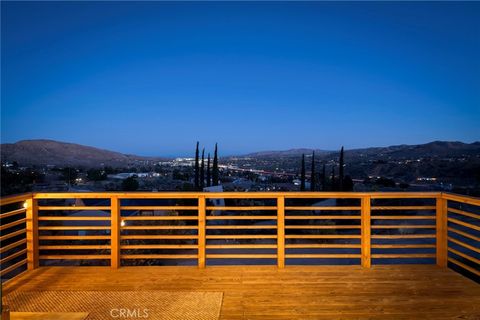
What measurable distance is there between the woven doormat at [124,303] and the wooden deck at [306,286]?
0.44 feet

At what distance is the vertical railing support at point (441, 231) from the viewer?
3.99 metres

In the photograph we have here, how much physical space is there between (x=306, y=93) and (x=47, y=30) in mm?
13365

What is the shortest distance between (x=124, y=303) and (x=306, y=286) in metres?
1.86

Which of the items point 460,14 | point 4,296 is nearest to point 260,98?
point 460,14

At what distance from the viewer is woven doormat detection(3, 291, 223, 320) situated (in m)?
2.71

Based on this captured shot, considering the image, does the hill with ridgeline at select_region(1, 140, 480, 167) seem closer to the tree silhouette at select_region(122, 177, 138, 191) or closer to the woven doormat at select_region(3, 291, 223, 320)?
the tree silhouette at select_region(122, 177, 138, 191)

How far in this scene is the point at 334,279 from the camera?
3518 millimetres

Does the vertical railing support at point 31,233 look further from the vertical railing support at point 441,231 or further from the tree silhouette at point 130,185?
the tree silhouette at point 130,185

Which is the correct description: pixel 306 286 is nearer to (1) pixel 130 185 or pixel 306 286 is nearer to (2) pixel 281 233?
(2) pixel 281 233

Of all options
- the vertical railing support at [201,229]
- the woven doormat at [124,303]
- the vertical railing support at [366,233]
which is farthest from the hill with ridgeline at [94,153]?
the vertical railing support at [366,233]

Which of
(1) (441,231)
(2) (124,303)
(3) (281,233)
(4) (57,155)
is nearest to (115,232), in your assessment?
(2) (124,303)

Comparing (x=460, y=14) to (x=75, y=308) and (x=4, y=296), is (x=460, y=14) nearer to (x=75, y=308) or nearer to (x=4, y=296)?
(x=75, y=308)

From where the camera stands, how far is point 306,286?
10.9 ft

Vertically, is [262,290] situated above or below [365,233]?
below
